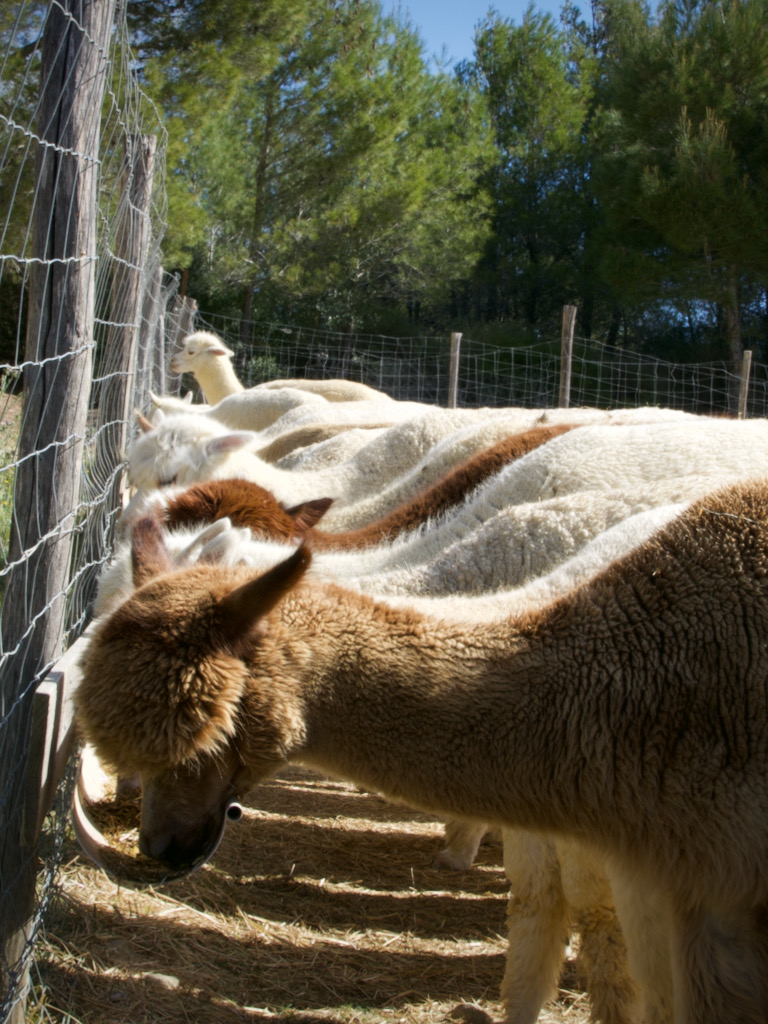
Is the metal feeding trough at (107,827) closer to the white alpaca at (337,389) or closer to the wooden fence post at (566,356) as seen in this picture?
the white alpaca at (337,389)

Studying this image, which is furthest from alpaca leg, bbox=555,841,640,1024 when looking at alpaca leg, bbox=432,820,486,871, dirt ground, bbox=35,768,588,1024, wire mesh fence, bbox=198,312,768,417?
wire mesh fence, bbox=198,312,768,417

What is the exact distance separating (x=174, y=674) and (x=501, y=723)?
690 millimetres

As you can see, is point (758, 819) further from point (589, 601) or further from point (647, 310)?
point (647, 310)

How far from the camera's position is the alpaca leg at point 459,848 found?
418 cm

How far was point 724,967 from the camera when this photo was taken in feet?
6.30

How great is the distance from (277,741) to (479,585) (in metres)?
1.46

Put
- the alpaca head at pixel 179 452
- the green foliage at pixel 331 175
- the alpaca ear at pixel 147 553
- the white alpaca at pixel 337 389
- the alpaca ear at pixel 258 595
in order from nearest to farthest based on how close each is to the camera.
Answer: the alpaca ear at pixel 258 595, the alpaca ear at pixel 147 553, the alpaca head at pixel 179 452, the white alpaca at pixel 337 389, the green foliage at pixel 331 175

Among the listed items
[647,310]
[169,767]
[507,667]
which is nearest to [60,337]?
[169,767]

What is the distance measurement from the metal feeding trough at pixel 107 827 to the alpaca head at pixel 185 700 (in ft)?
1.01

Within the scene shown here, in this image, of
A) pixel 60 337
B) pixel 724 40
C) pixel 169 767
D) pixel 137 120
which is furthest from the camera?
pixel 724 40

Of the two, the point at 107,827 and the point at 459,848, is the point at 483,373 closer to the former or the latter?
the point at 459,848

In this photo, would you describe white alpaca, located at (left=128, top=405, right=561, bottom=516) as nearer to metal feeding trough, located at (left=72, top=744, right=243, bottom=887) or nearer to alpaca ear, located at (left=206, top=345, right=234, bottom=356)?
metal feeding trough, located at (left=72, top=744, right=243, bottom=887)

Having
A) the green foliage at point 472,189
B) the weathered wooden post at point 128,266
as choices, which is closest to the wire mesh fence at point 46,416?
the weathered wooden post at point 128,266

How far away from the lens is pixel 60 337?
2434 mm
